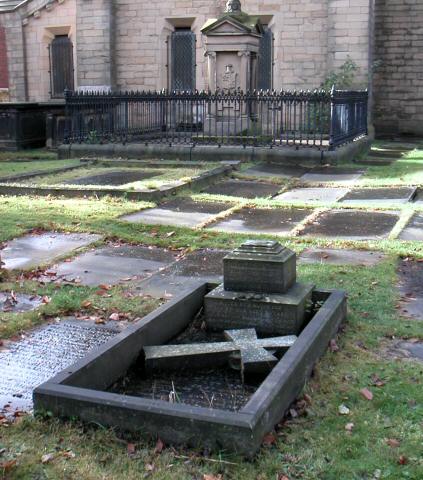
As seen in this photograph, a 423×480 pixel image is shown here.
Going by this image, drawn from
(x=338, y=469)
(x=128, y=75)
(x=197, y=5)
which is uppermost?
(x=197, y=5)

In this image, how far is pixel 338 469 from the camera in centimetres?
322

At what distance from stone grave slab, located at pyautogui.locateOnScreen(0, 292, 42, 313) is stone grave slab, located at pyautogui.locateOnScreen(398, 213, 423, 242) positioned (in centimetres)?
418

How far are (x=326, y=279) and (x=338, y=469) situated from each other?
10.0ft

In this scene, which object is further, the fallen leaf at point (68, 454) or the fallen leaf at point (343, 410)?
the fallen leaf at point (343, 410)

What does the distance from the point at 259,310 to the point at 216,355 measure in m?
0.60

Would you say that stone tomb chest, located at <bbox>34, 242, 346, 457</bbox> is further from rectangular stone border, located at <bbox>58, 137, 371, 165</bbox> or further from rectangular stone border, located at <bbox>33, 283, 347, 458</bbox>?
rectangular stone border, located at <bbox>58, 137, 371, 165</bbox>

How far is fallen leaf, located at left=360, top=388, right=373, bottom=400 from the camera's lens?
395cm

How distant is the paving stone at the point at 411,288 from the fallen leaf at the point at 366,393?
1396 mm

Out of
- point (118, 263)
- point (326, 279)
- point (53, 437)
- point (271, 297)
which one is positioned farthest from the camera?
point (118, 263)

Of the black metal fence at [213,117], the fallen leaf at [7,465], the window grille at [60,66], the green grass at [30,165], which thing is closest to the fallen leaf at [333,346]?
the fallen leaf at [7,465]

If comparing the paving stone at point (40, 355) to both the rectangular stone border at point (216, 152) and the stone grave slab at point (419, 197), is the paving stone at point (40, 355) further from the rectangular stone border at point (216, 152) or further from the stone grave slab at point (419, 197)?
the rectangular stone border at point (216, 152)

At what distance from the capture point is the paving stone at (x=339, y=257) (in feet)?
22.3

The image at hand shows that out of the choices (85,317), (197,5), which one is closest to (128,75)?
(197,5)

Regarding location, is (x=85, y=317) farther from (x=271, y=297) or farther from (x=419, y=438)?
(x=419, y=438)
